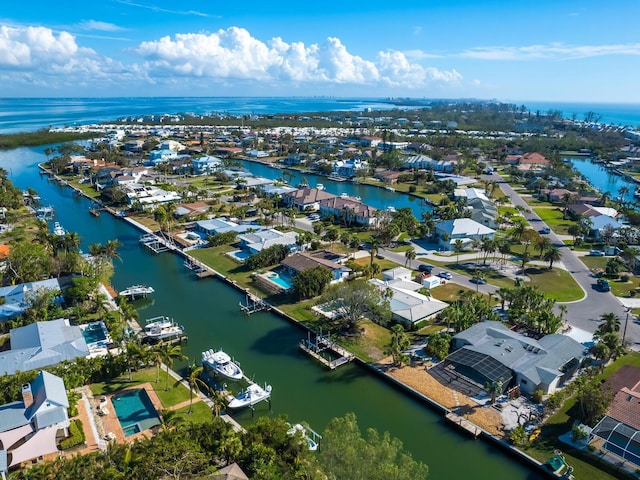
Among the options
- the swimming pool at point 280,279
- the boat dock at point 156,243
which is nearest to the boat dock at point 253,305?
the swimming pool at point 280,279

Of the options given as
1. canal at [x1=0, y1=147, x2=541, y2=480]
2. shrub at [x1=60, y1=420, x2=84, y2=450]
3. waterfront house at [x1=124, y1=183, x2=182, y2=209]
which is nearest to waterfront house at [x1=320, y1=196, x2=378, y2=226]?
canal at [x1=0, y1=147, x2=541, y2=480]

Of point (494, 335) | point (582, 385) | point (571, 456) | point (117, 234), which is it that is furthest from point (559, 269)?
point (117, 234)

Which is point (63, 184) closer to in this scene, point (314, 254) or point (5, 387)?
point (314, 254)

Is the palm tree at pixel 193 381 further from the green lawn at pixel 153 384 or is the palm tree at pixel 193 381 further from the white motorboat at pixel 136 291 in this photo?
the white motorboat at pixel 136 291

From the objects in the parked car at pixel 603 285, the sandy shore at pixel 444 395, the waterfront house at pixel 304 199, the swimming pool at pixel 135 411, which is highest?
the waterfront house at pixel 304 199

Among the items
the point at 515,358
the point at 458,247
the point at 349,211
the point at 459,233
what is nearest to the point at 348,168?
the point at 349,211

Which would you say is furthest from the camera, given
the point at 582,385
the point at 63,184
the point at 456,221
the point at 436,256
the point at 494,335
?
the point at 63,184
